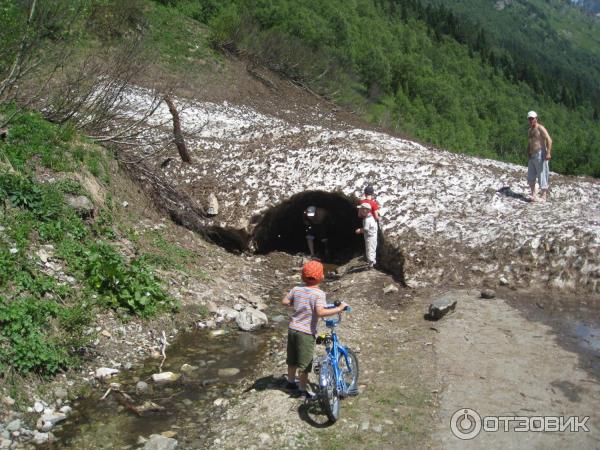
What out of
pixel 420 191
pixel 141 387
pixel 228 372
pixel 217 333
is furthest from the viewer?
Result: pixel 420 191

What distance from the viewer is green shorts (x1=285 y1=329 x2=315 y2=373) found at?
6777 millimetres

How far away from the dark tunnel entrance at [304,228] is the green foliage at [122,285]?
13.1 feet

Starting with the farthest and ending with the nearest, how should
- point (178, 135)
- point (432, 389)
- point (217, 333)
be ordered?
point (178, 135) → point (217, 333) → point (432, 389)

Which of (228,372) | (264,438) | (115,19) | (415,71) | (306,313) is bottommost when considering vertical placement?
(415,71)

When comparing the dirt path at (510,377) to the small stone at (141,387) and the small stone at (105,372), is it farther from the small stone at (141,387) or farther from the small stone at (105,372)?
the small stone at (105,372)

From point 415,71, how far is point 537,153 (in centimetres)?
5538

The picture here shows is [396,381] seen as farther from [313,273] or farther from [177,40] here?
[177,40]

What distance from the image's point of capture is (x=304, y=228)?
50.7 feet

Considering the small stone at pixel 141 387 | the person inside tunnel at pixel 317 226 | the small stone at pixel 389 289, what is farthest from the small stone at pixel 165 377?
the person inside tunnel at pixel 317 226

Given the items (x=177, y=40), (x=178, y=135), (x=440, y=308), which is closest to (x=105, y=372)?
(x=440, y=308)

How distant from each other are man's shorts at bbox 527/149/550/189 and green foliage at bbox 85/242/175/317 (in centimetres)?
724

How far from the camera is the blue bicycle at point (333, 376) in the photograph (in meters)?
6.38

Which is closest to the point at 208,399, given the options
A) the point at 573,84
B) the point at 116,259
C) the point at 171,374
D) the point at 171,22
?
the point at 171,374

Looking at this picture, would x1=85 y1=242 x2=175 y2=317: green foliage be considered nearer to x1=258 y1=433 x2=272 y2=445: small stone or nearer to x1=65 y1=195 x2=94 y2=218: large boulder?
x1=65 y1=195 x2=94 y2=218: large boulder
